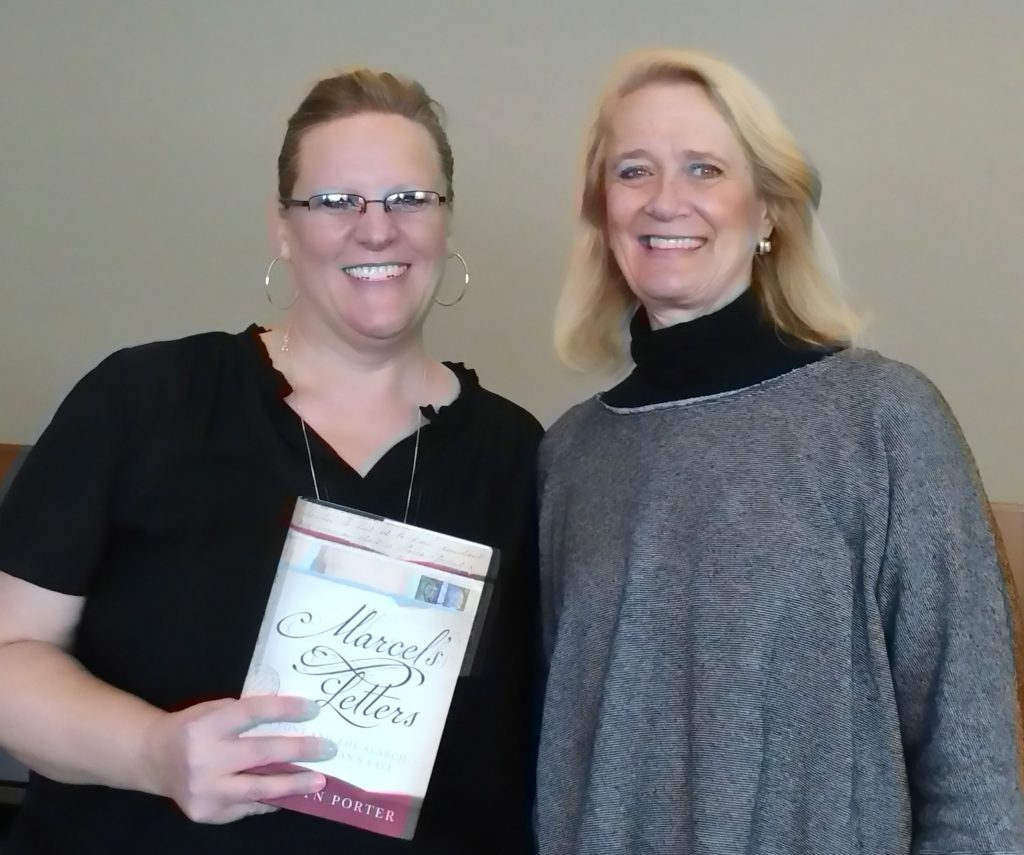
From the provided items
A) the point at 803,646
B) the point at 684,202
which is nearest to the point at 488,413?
the point at 684,202

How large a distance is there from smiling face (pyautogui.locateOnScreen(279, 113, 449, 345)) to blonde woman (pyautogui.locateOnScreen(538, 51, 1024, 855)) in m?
0.26

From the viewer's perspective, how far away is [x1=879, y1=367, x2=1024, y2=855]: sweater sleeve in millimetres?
899

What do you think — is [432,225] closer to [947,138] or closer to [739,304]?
[739,304]

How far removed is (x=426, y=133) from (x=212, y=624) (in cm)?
65

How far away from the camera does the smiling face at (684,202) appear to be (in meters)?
1.14

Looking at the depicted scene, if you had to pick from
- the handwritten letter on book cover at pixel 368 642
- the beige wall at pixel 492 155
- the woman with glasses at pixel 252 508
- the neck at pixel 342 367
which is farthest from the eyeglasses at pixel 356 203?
the beige wall at pixel 492 155

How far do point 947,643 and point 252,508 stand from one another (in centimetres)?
75

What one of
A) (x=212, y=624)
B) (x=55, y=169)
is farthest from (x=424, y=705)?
(x=55, y=169)

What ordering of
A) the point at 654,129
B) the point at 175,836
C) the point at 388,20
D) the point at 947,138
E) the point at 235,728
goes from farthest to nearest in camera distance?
the point at 388,20 < the point at 947,138 < the point at 654,129 < the point at 175,836 < the point at 235,728

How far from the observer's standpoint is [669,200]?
113 centimetres

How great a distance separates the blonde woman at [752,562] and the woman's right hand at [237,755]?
36 centimetres

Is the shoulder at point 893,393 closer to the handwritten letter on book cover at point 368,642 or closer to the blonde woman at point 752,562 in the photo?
the blonde woman at point 752,562

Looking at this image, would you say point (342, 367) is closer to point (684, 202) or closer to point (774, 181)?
point (684, 202)

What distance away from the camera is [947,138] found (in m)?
1.95
